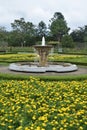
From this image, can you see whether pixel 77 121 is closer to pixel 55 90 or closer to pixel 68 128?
pixel 68 128

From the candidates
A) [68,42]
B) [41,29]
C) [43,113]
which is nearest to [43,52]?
[43,113]

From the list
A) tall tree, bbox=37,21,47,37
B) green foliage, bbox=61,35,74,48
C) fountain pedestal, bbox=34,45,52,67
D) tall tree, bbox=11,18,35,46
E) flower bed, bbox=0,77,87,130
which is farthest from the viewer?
tall tree, bbox=37,21,47,37

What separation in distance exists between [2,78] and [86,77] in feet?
11.1

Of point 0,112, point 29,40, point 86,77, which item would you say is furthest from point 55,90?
point 29,40

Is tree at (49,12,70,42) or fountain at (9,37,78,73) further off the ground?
tree at (49,12,70,42)

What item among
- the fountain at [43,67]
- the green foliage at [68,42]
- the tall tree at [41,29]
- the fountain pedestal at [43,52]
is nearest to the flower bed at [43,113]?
the fountain at [43,67]

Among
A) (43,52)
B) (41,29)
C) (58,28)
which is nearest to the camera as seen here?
(43,52)

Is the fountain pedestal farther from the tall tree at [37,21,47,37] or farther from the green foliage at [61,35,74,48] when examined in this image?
the tall tree at [37,21,47,37]

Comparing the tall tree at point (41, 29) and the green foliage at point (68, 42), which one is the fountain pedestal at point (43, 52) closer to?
the green foliage at point (68, 42)

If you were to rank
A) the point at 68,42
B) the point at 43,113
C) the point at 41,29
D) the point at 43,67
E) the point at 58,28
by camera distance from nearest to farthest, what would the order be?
the point at 43,113 → the point at 43,67 → the point at 68,42 → the point at 58,28 → the point at 41,29

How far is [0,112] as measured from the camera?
568 cm

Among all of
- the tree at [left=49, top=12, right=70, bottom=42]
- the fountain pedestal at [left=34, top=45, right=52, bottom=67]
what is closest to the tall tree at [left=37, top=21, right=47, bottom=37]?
the tree at [left=49, top=12, right=70, bottom=42]

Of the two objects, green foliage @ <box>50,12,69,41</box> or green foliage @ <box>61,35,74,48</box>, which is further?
green foliage @ <box>50,12,69,41</box>

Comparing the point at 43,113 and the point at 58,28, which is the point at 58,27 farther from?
the point at 43,113
